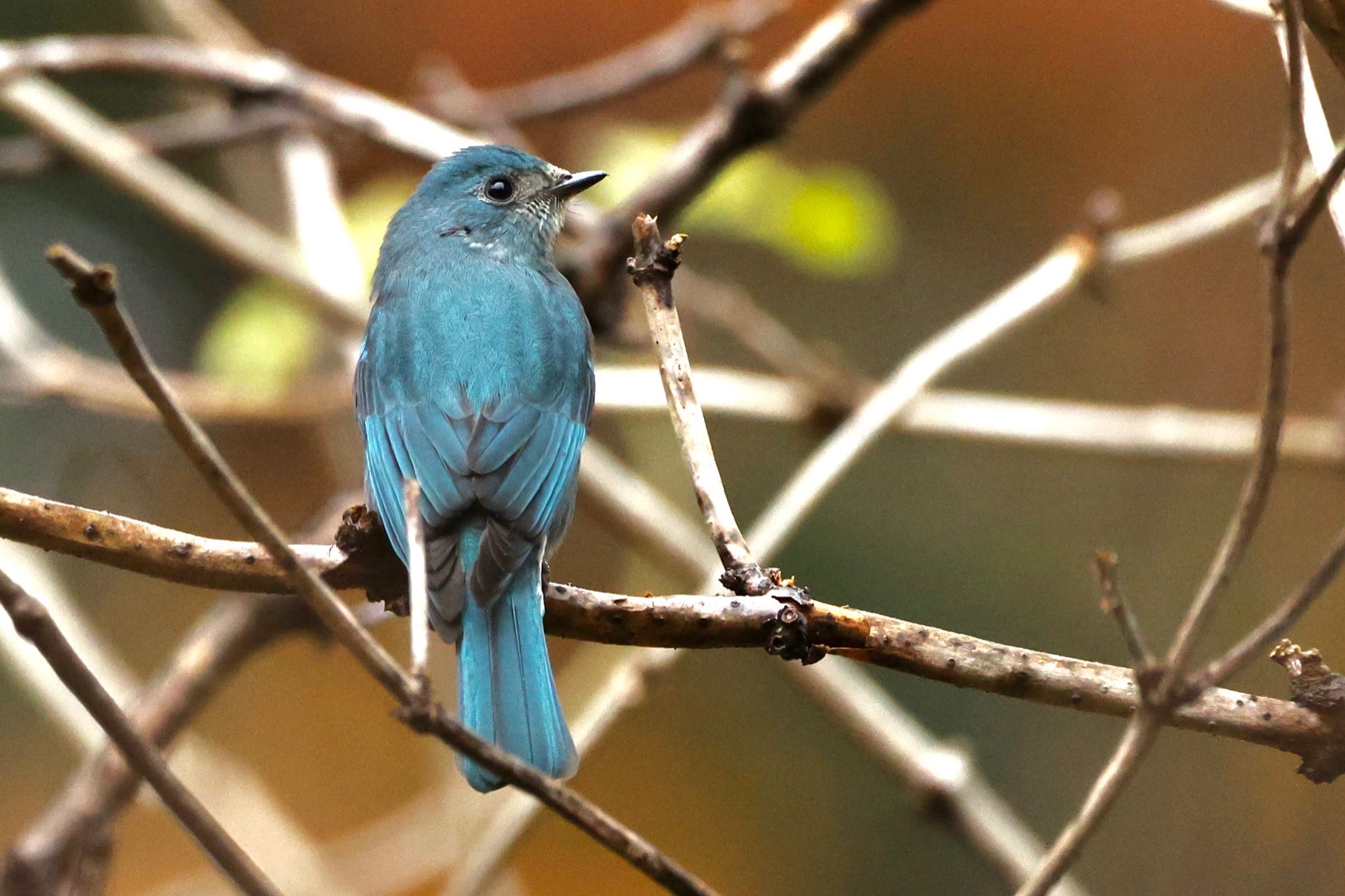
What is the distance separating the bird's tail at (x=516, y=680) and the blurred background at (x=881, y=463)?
102 inches

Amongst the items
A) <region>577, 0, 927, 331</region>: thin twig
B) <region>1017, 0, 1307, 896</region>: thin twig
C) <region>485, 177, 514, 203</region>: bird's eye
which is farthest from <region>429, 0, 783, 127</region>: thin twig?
<region>1017, 0, 1307, 896</region>: thin twig

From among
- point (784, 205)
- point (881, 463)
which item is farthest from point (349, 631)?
point (881, 463)

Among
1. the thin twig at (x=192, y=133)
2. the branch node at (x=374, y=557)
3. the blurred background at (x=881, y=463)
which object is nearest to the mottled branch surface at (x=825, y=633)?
the branch node at (x=374, y=557)

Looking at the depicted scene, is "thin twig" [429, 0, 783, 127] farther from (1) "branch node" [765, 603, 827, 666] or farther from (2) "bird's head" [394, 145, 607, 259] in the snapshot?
(1) "branch node" [765, 603, 827, 666]

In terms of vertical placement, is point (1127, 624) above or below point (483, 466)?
below

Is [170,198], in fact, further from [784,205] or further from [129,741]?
[129,741]

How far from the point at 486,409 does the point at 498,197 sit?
1.18m

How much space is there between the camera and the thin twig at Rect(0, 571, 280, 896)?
1.27 m

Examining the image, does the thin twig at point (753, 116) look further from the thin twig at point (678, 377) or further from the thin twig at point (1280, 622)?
the thin twig at point (1280, 622)

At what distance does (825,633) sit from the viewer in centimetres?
209

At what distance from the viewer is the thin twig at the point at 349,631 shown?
4.20 feet

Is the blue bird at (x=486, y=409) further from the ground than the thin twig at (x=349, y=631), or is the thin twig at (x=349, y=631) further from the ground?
the blue bird at (x=486, y=409)

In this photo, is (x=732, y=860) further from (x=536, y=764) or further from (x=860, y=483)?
(x=536, y=764)

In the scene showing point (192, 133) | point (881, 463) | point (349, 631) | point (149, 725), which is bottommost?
point (349, 631)
